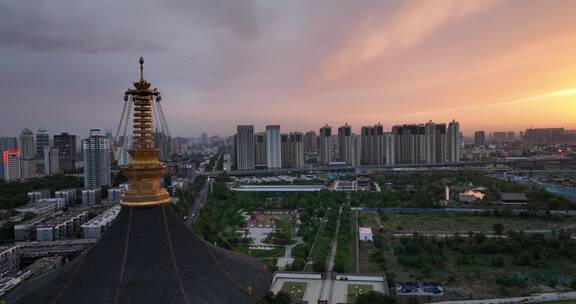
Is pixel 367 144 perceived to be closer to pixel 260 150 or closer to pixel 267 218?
pixel 260 150

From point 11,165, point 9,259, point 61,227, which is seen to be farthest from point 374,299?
point 11,165

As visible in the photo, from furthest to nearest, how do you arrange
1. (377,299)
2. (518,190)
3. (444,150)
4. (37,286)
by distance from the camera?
(444,150)
(518,190)
(377,299)
(37,286)

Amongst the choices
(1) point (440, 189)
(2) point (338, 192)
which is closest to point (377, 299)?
A: (2) point (338, 192)

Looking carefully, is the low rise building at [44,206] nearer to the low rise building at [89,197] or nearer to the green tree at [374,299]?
the low rise building at [89,197]

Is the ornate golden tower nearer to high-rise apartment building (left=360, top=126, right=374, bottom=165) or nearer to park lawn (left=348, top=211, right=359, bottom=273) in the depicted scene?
park lawn (left=348, top=211, right=359, bottom=273)

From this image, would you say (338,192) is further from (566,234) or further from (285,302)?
(285,302)
